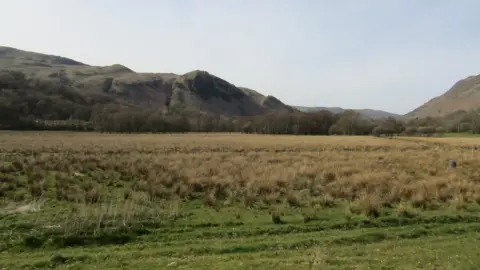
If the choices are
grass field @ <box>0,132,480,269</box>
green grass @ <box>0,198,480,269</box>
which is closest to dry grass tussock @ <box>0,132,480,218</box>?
grass field @ <box>0,132,480,269</box>

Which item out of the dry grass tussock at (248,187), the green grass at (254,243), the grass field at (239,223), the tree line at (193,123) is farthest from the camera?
the tree line at (193,123)

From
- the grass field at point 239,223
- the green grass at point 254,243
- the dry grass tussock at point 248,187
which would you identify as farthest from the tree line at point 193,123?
the green grass at point 254,243

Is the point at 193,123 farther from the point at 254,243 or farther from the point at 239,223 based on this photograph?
the point at 254,243

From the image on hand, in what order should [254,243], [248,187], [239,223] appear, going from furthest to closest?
[248,187], [239,223], [254,243]

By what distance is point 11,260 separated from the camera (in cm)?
998

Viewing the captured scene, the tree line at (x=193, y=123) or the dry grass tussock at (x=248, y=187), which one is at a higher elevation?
the tree line at (x=193, y=123)

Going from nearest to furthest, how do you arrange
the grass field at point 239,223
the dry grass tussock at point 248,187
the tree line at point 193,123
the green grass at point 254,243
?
the green grass at point 254,243 → the grass field at point 239,223 → the dry grass tussock at point 248,187 → the tree line at point 193,123

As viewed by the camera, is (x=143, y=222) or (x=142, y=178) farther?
(x=142, y=178)

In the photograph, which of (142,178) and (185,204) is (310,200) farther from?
(142,178)

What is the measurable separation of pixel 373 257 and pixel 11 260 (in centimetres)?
921

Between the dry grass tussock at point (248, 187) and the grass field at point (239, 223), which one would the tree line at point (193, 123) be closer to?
the dry grass tussock at point (248, 187)

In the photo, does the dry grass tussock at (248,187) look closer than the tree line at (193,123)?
Yes

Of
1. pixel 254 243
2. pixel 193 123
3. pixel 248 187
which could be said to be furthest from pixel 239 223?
pixel 193 123

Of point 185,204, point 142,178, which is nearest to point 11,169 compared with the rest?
point 142,178
